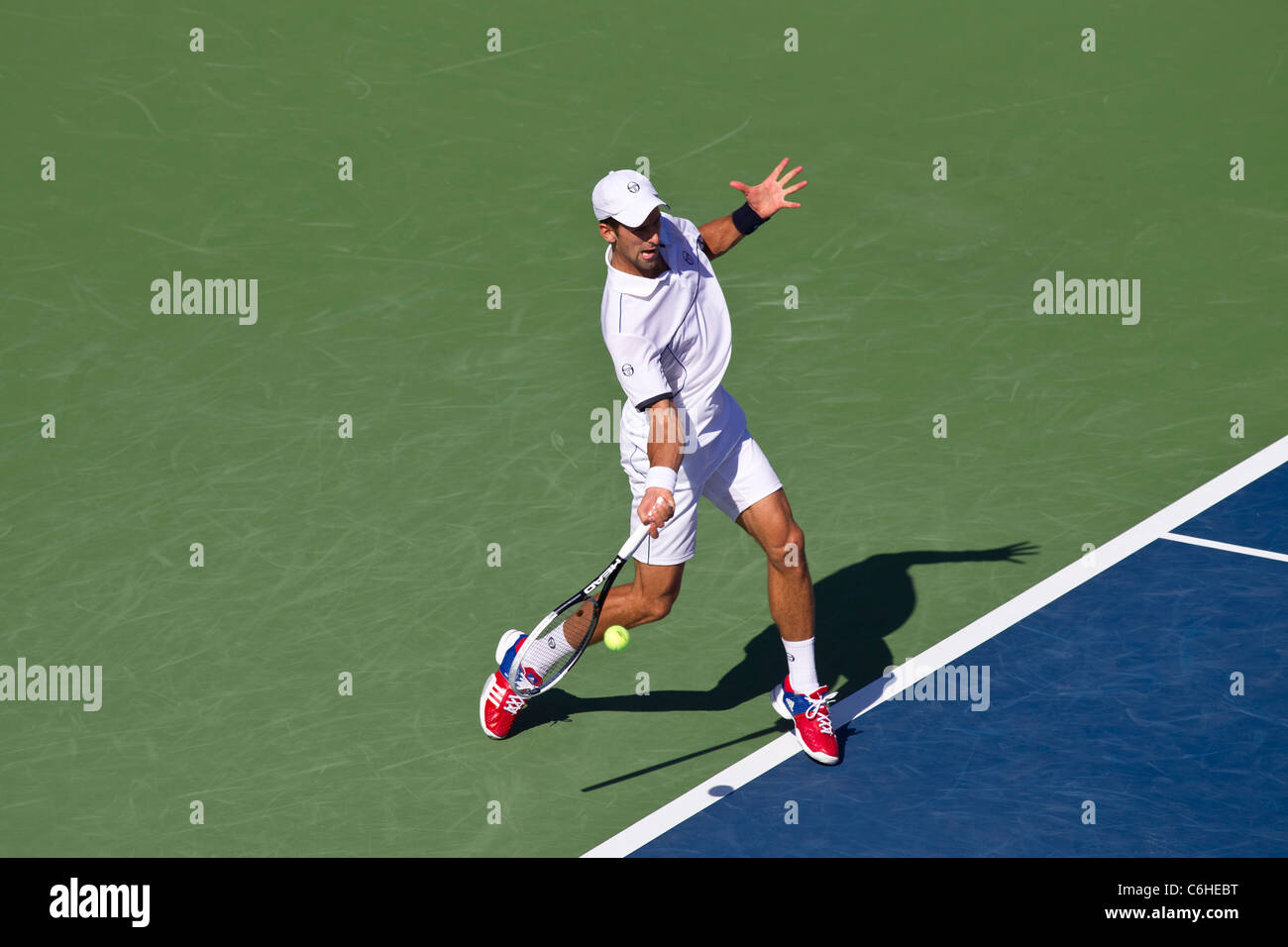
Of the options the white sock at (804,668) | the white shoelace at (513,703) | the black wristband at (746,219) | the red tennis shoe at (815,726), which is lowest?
the red tennis shoe at (815,726)

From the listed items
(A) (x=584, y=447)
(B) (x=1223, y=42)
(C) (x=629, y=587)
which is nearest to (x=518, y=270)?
(A) (x=584, y=447)

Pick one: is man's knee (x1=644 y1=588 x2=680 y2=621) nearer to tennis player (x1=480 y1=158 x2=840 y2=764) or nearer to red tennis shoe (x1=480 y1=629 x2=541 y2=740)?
tennis player (x1=480 y1=158 x2=840 y2=764)

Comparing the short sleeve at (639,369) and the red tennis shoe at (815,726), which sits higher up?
the short sleeve at (639,369)

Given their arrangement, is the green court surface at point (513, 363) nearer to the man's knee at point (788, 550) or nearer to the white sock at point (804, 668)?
the white sock at point (804, 668)

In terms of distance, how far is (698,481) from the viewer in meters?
8.80

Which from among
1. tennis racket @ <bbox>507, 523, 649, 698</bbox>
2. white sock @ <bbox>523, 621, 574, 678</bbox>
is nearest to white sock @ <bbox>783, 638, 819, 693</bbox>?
tennis racket @ <bbox>507, 523, 649, 698</bbox>

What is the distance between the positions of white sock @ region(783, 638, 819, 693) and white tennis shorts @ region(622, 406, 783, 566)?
2.39 feet

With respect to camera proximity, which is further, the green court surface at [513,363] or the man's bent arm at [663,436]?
the green court surface at [513,363]

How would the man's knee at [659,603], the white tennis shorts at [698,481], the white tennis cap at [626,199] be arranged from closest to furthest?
the white tennis cap at [626,199] → the white tennis shorts at [698,481] → the man's knee at [659,603]

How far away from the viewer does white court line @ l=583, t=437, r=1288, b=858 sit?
8.67 meters

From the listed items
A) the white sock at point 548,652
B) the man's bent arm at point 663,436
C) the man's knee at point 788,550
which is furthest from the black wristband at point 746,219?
the white sock at point 548,652

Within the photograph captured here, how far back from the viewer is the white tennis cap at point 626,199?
8.19m
